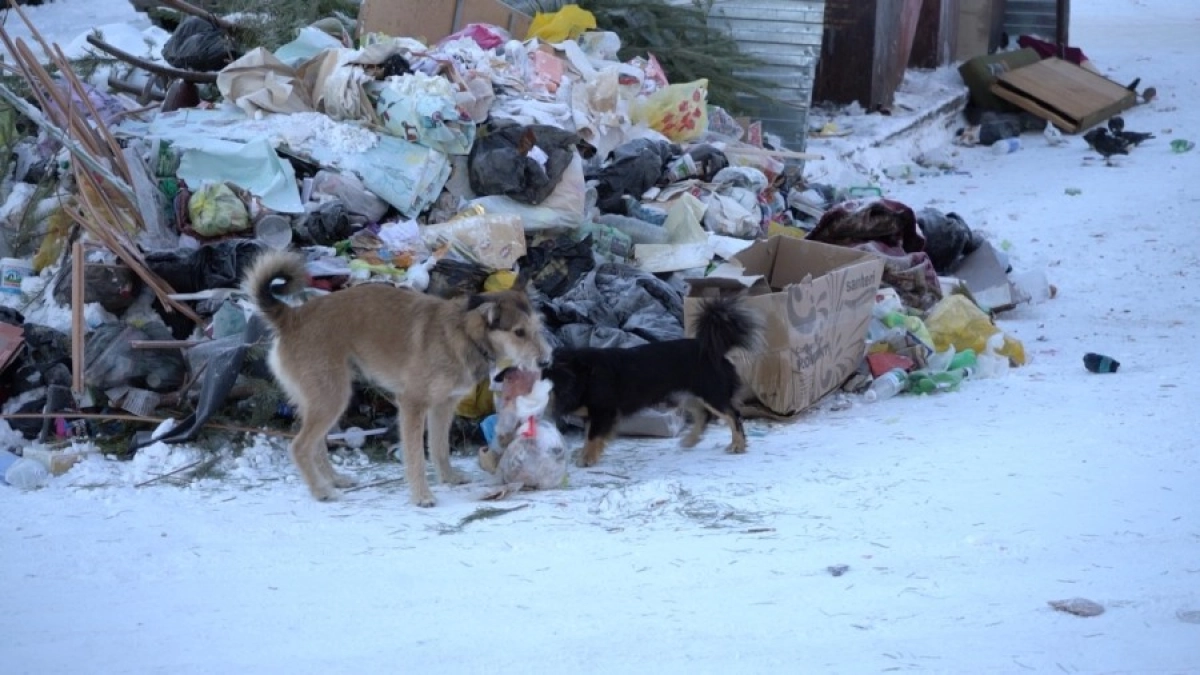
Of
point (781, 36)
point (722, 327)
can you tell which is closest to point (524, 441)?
point (722, 327)

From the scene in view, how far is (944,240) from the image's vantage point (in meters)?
8.99

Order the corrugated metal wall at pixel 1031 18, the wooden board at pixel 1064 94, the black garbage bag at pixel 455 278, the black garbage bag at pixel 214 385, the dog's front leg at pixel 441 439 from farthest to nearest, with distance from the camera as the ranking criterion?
the corrugated metal wall at pixel 1031 18 → the wooden board at pixel 1064 94 → the black garbage bag at pixel 455 278 → the black garbage bag at pixel 214 385 → the dog's front leg at pixel 441 439

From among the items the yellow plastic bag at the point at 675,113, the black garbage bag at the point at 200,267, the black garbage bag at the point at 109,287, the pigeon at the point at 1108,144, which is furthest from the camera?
the pigeon at the point at 1108,144

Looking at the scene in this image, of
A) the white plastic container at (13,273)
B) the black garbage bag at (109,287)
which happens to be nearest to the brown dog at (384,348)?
the black garbage bag at (109,287)

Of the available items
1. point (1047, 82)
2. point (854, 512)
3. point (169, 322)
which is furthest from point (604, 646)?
point (1047, 82)

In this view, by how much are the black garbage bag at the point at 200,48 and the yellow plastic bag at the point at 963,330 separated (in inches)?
192

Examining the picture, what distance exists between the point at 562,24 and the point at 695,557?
6524 mm

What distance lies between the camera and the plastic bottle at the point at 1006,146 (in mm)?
13969

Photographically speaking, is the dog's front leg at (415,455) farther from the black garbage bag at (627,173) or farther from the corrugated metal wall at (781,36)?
the corrugated metal wall at (781,36)

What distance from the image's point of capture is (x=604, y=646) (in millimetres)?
3783

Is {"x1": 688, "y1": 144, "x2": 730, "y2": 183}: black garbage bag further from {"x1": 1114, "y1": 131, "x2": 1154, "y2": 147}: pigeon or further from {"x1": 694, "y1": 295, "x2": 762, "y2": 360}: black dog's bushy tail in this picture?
{"x1": 1114, "y1": 131, "x2": 1154, "y2": 147}: pigeon

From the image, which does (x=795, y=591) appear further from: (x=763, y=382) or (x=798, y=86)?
(x=798, y=86)

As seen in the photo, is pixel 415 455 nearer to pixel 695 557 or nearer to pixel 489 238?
pixel 695 557

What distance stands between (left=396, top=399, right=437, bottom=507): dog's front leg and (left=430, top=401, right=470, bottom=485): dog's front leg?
170 mm
